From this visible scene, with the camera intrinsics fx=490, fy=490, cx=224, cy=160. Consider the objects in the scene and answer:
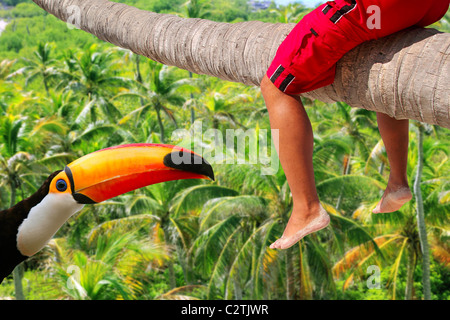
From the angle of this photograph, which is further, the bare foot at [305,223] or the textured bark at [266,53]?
the bare foot at [305,223]

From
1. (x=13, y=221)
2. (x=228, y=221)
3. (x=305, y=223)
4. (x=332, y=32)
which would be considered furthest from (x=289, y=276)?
(x=332, y=32)

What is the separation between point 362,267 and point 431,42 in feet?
55.6

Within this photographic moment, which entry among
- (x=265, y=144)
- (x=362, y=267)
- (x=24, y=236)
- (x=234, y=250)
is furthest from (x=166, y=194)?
(x=24, y=236)

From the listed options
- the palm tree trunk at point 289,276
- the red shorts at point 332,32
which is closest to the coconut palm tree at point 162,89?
the palm tree trunk at point 289,276

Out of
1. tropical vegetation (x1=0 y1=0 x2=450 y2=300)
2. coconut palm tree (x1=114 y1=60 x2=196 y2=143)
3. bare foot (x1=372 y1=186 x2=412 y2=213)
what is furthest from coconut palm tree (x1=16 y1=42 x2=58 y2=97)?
bare foot (x1=372 y1=186 x2=412 y2=213)

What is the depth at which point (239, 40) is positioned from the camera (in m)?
2.48

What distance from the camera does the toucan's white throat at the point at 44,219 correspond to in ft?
10.1

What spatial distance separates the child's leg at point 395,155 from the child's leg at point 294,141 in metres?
0.64

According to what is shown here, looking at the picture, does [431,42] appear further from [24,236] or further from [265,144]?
[265,144]

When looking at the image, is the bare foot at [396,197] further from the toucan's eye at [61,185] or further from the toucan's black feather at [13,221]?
the toucan's black feather at [13,221]

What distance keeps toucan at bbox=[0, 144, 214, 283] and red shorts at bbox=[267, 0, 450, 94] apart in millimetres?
865

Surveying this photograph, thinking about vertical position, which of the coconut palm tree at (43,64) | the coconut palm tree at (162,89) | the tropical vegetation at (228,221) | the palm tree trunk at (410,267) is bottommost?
the palm tree trunk at (410,267)

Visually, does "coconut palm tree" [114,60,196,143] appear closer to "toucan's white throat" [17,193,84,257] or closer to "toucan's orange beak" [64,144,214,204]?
"toucan's white throat" [17,193,84,257]

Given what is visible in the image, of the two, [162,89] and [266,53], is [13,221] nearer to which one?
[266,53]
